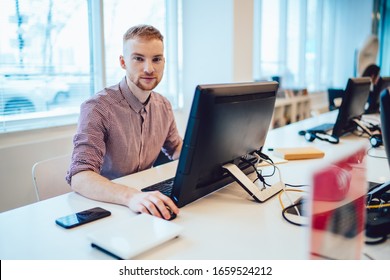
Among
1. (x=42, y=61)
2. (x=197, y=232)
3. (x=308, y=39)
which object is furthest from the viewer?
(x=308, y=39)

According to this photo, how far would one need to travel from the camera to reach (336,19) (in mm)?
6160

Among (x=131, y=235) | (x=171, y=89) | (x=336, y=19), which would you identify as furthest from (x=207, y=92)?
(x=336, y=19)

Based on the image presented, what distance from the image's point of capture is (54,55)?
2309mm

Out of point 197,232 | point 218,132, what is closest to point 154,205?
point 197,232

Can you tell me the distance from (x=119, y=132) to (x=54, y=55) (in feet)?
3.64

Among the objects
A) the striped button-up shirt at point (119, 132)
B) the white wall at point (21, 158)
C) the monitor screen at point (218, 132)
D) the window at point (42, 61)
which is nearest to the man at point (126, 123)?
the striped button-up shirt at point (119, 132)

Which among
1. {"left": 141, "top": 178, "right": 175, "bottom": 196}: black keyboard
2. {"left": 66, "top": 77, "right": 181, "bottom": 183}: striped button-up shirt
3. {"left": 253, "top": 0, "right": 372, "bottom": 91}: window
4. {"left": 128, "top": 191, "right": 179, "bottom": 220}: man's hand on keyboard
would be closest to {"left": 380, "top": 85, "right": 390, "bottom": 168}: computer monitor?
{"left": 128, "top": 191, "right": 179, "bottom": 220}: man's hand on keyboard

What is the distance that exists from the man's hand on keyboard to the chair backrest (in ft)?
1.83

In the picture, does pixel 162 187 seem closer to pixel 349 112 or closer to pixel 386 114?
pixel 386 114

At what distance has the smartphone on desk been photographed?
100 cm

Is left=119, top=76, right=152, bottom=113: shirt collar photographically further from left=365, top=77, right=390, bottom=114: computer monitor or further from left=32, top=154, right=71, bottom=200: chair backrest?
left=365, top=77, right=390, bottom=114: computer monitor

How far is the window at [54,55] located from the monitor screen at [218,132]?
1.45 m

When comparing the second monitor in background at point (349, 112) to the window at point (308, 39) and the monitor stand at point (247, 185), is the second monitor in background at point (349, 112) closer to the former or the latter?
the monitor stand at point (247, 185)
